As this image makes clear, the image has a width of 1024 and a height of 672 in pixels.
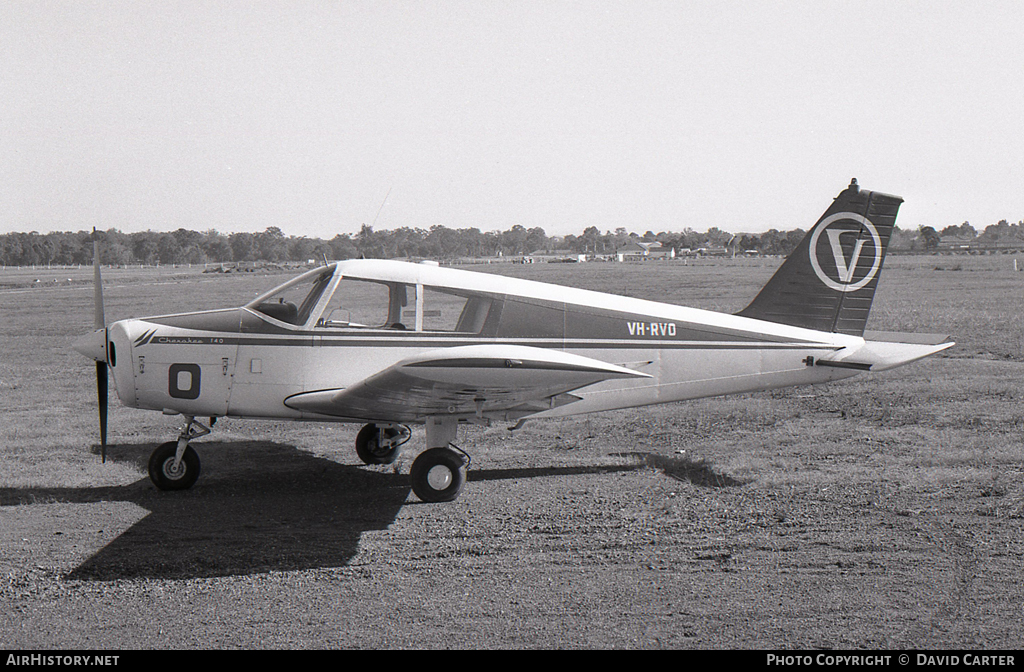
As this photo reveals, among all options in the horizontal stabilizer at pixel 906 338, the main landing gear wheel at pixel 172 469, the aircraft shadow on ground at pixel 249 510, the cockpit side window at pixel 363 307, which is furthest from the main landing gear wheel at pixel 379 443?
the horizontal stabilizer at pixel 906 338

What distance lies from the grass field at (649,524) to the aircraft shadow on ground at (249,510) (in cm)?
5

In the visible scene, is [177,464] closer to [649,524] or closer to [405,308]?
[405,308]

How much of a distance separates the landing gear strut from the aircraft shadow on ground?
109mm

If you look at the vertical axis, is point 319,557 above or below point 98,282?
below

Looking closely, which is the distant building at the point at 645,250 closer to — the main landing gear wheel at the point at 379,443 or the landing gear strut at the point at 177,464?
the main landing gear wheel at the point at 379,443

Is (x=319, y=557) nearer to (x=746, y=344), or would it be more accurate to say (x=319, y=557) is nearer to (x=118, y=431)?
(x=746, y=344)

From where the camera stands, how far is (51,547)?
617 cm

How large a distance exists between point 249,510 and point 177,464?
1.04 metres

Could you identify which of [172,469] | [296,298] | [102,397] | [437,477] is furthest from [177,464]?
[437,477]

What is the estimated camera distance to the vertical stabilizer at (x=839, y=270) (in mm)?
8797

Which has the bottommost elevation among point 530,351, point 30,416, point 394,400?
point 30,416
